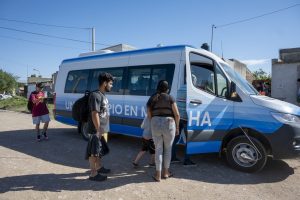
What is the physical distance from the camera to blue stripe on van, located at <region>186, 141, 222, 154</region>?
5.79 metres

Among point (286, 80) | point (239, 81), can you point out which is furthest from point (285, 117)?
point (286, 80)

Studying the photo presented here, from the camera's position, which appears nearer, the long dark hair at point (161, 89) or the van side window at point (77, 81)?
the long dark hair at point (161, 89)

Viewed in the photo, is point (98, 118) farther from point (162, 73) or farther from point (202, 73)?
point (202, 73)

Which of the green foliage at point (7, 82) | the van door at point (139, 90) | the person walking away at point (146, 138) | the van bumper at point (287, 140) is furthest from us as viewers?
the green foliage at point (7, 82)

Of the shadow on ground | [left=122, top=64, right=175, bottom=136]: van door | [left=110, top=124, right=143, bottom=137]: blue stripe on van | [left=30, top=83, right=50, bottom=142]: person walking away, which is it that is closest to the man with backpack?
[left=30, top=83, right=50, bottom=142]: person walking away

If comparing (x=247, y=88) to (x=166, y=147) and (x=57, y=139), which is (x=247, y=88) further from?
(x=57, y=139)

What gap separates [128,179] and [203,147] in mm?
1732

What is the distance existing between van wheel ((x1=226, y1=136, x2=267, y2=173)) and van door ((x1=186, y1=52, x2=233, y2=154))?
290 millimetres

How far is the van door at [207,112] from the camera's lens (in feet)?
18.9

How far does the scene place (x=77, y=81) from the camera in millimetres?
8820

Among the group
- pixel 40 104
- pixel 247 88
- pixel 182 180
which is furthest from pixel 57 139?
pixel 247 88

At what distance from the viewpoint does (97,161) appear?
16.8 feet

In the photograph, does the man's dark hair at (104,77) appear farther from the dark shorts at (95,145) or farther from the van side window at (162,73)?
the van side window at (162,73)

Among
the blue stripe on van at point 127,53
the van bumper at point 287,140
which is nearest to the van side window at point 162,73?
the blue stripe on van at point 127,53
